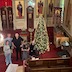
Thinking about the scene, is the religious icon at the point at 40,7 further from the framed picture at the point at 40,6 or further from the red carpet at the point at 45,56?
the red carpet at the point at 45,56

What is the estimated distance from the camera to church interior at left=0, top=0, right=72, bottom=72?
8.75 metres

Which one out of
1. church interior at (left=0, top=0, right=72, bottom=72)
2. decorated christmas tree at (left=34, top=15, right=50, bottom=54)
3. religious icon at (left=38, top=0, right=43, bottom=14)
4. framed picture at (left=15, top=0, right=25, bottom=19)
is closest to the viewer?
church interior at (left=0, top=0, right=72, bottom=72)

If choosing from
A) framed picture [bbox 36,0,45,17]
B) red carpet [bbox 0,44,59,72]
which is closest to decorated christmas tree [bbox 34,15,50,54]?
red carpet [bbox 0,44,59,72]

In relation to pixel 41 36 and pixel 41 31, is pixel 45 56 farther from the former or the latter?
pixel 41 31

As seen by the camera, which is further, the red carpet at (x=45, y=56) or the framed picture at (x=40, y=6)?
the framed picture at (x=40, y=6)

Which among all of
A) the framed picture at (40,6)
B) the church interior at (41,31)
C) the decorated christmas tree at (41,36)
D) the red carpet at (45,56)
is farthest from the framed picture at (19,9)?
the decorated christmas tree at (41,36)

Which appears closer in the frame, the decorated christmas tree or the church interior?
the church interior

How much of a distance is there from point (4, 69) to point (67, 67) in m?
3.18

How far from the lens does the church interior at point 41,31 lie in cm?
875

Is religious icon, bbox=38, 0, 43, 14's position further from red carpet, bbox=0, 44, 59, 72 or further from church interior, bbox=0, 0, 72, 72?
red carpet, bbox=0, 44, 59, 72

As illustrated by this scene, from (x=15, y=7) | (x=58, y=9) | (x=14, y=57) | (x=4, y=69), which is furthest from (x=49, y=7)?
(x=4, y=69)

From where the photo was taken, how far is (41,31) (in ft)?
34.3

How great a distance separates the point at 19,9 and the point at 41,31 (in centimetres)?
494

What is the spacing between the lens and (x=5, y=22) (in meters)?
14.8
